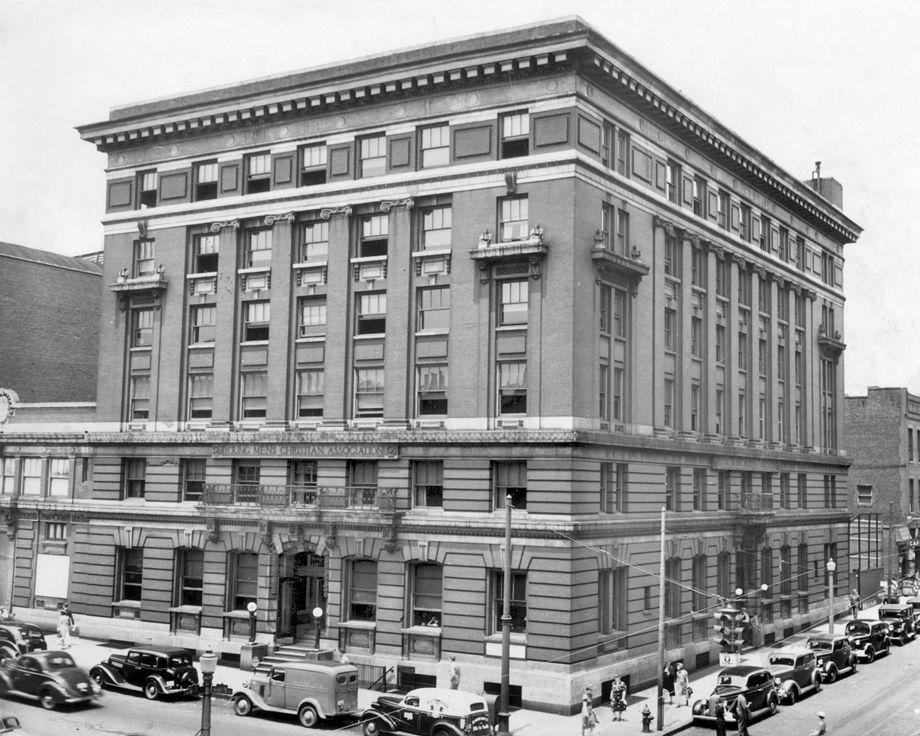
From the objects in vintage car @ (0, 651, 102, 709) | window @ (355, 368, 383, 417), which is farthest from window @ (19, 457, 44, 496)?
window @ (355, 368, 383, 417)

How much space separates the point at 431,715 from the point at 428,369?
50.6ft

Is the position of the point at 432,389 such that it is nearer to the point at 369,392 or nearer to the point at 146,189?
the point at 369,392

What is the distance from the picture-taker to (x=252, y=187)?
5006 centimetres

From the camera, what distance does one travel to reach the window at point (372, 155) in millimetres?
46875

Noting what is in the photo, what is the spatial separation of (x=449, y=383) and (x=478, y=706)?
14100 mm

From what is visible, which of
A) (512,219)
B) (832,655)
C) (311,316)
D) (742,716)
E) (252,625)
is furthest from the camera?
(832,655)

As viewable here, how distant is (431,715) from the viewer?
113ft

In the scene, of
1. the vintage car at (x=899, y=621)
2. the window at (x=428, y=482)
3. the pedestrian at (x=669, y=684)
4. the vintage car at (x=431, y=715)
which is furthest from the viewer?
the vintage car at (x=899, y=621)

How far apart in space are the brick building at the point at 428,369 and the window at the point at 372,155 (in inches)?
5.2

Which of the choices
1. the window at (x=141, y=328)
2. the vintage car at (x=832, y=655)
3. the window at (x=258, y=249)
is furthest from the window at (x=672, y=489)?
the window at (x=141, y=328)

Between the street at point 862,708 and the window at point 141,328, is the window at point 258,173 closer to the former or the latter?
the window at point 141,328

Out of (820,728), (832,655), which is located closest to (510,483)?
(820,728)

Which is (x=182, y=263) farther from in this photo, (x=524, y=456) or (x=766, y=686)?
(x=766, y=686)

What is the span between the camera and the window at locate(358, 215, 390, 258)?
153ft
